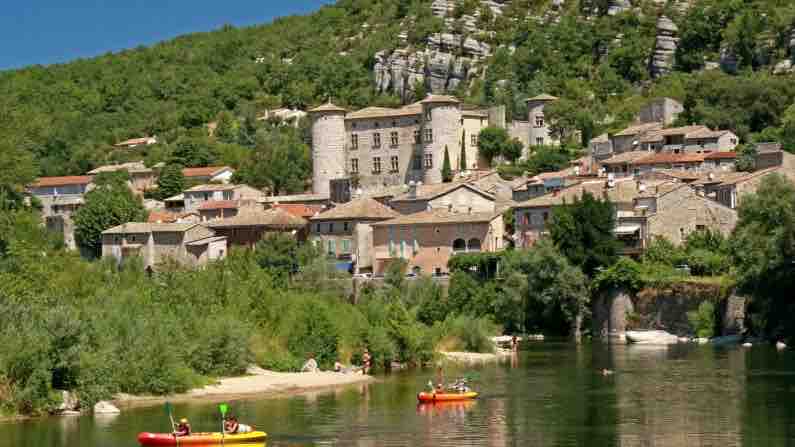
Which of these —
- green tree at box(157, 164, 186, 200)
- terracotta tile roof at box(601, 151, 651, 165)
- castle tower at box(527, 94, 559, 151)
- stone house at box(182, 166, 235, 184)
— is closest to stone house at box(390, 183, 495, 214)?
terracotta tile roof at box(601, 151, 651, 165)

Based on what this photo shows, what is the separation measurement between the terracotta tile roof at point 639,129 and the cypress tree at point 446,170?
35.5ft

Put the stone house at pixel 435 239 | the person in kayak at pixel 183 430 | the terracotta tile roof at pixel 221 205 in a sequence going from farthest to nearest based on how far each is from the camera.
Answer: the terracotta tile roof at pixel 221 205
the stone house at pixel 435 239
the person in kayak at pixel 183 430

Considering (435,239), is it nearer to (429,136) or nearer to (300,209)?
(300,209)

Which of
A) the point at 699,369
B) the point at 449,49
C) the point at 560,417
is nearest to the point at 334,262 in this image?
the point at 699,369

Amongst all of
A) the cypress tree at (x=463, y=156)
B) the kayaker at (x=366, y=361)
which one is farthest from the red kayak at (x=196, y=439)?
the cypress tree at (x=463, y=156)

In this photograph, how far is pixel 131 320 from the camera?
43688 mm

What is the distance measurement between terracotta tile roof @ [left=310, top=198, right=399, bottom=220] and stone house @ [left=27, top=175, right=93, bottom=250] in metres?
24.0

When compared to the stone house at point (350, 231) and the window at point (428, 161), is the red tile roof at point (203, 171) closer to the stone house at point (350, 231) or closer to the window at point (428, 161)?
the window at point (428, 161)

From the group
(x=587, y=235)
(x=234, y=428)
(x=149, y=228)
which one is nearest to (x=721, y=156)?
(x=587, y=235)

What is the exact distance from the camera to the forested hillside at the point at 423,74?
104 m

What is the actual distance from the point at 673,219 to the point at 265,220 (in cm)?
2489

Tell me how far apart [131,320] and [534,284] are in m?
26.9

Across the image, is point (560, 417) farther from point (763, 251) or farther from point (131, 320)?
point (763, 251)

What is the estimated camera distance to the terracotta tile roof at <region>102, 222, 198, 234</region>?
285 ft
